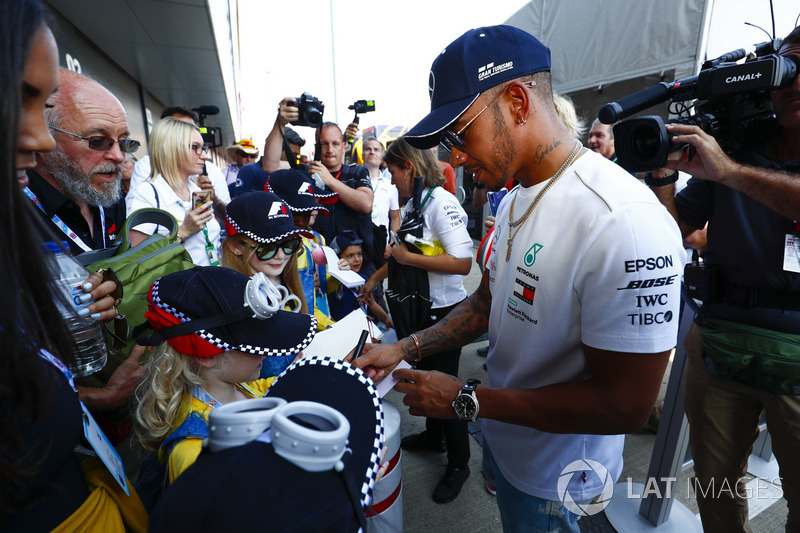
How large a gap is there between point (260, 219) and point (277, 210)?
0.38 feet

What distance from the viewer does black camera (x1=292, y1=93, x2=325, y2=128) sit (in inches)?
164

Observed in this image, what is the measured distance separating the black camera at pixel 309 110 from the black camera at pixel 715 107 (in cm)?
321

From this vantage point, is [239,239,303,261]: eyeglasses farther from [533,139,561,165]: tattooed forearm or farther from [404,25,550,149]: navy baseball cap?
[533,139,561,165]: tattooed forearm

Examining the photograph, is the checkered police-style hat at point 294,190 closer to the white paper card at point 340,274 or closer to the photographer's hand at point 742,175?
the white paper card at point 340,274

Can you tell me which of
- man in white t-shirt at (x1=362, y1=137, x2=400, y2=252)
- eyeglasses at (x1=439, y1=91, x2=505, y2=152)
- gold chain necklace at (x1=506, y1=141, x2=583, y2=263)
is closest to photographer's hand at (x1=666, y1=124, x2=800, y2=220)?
gold chain necklace at (x1=506, y1=141, x2=583, y2=263)

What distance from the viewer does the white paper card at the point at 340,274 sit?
3066mm

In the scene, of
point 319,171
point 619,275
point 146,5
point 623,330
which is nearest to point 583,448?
point 623,330

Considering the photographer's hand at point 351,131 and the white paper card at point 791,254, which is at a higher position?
the photographer's hand at point 351,131

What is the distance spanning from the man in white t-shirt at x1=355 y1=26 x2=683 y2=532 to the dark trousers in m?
1.18

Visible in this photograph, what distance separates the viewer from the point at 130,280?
5.53 feet

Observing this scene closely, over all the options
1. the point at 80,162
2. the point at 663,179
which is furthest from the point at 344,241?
the point at 663,179

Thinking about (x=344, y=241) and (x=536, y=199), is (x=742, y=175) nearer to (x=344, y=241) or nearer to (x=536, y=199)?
(x=536, y=199)

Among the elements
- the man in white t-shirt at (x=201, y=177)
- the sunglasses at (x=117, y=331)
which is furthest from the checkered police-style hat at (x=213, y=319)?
the man in white t-shirt at (x=201, y=177)

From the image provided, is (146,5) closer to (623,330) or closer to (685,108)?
(685,108)
